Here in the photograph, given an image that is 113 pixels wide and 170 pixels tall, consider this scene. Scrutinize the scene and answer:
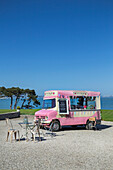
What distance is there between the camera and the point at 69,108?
1423cm

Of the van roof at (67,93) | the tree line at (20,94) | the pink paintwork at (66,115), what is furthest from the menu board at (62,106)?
the tree line at (20,94)

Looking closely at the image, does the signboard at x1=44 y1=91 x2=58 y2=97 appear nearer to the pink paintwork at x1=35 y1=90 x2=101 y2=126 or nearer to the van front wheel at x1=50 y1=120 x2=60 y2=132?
the pink paintwork at x1=35 y1=90 x2=101 y2=126

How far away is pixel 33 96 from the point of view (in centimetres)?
5681

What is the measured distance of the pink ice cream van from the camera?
45.0 ft

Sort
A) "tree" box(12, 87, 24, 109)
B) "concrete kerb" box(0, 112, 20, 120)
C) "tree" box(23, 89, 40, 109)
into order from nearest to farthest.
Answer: "concrete kerb" box(0, 112, 20, 120) < "tree" box(12, 87, 24, 109) < "tree" box(23, 89, 40, 109)

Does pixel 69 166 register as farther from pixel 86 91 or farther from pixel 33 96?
pixel 33 96

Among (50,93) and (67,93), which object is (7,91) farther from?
(67,93)

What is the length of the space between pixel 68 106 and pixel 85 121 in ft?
5.86

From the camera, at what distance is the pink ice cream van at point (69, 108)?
1371 centimetres

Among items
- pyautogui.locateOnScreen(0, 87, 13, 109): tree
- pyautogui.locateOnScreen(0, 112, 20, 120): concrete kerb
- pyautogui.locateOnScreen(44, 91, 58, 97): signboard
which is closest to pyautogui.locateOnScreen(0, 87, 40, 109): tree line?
pyautogui.locateOnScreen(0, 87, 13, 109): tree

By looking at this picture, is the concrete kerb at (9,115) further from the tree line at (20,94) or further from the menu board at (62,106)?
the tree line at (20,94)

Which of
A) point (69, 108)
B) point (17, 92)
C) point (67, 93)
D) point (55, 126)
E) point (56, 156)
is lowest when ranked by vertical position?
point (56, 156)

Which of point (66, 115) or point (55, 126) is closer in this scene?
point (55, 126)

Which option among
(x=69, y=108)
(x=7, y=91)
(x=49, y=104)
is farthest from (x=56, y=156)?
(x=7, y=91)
